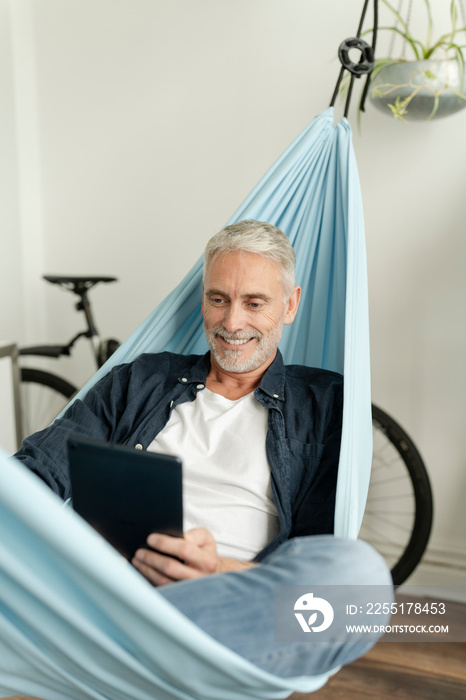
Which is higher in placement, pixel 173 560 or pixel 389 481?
pixel 173 560

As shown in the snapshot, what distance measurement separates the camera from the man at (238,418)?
1323 mm

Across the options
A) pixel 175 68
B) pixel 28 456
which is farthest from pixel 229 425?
pixel 175 68

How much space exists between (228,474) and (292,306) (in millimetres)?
458

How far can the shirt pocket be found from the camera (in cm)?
135

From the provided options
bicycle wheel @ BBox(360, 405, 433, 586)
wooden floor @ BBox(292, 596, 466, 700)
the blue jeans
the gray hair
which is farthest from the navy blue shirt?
bicycle wheel @ BBox(360, 405, 433, 586)

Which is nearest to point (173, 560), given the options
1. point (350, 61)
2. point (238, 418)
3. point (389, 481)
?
point (238, 418)

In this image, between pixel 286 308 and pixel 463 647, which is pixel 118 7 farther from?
pixel 463 647

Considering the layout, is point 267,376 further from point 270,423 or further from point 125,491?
point 125,491

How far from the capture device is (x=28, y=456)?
4.24 feet

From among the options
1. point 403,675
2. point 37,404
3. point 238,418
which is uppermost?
point 238,418

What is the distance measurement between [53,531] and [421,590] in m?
1.78

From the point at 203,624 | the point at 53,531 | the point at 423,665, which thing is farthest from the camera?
the point at 423,665

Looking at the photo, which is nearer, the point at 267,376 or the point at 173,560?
the point at 173,560

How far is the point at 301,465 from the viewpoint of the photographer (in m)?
1.36
